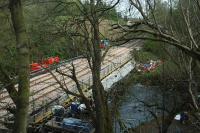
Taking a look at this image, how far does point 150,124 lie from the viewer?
27500 mm

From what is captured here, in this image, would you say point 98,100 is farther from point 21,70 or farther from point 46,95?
point 46,95

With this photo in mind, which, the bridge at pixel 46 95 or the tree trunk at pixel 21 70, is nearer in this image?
the tree trunk at pixel 21 70

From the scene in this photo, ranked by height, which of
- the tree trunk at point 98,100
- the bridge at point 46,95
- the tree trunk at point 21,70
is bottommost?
the bridge at point 46,95

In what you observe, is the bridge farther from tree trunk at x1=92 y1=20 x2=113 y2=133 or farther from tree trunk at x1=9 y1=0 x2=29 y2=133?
tree trunk at x1=9 y1=0 x2=29 y2=133

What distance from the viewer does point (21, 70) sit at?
7.00 metres

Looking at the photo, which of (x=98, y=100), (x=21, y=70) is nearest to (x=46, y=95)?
(x=98, y=100)

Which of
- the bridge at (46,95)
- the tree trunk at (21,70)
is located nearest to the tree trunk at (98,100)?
the bridge at (46,95)

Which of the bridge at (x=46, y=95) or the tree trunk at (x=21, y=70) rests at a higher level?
the tree trunk at (x=21, y=70)

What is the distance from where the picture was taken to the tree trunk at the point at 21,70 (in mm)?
6945

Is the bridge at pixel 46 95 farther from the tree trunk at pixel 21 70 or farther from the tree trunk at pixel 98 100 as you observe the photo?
the tree trunk at pixel 21 70

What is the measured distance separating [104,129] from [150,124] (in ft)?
30.1

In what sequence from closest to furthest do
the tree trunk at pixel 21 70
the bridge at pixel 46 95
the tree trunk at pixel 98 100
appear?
the tree trunk at pixel 21 70
the tree trunk at pixel 98 100
the bridge at pixel 46 95

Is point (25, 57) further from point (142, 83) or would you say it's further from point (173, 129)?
point (142, 83)

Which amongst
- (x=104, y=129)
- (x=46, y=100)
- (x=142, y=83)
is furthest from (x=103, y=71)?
(x=104, y=129)
